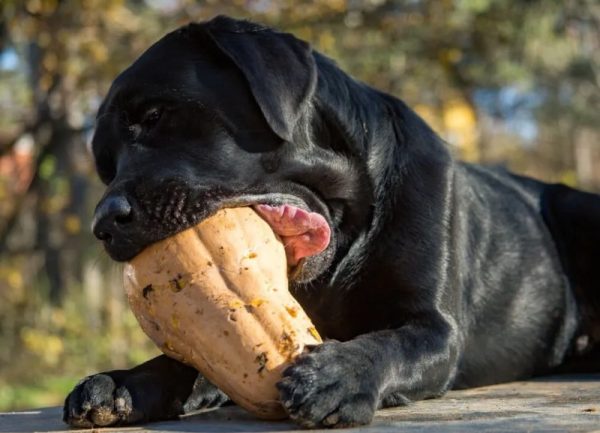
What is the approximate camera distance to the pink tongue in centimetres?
299

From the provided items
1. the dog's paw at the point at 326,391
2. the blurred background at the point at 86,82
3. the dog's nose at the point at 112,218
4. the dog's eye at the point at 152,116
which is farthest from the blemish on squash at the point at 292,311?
the blurred background at the point at 86,82

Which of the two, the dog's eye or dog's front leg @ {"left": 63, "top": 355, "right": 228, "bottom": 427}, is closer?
dog's front leg @ {"left": 63, "top": 355, "right": 228, "bottom": 427}

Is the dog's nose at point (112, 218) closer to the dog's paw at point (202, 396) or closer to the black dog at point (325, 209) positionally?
the black dog at point (325, 209)

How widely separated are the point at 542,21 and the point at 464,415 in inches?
279

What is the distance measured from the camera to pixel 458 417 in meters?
2.77

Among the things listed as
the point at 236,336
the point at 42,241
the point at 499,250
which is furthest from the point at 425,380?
the point at 42,241

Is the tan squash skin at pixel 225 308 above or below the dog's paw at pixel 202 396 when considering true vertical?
above

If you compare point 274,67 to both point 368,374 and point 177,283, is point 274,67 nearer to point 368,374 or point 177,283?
point 177,283

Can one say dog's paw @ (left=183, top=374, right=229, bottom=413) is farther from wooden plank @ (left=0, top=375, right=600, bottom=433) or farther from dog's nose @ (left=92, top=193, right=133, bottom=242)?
dog's nose @ (left=92, top=193, right=133, bottom=242)

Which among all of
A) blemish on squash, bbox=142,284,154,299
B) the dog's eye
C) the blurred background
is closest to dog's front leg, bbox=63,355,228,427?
blemish on squash, bbox=142,284,154,299

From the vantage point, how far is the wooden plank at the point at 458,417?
99.4 inches

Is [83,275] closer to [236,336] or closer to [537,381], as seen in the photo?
[537,381]

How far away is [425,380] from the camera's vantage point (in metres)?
3.20

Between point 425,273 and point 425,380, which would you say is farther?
point 425,273
